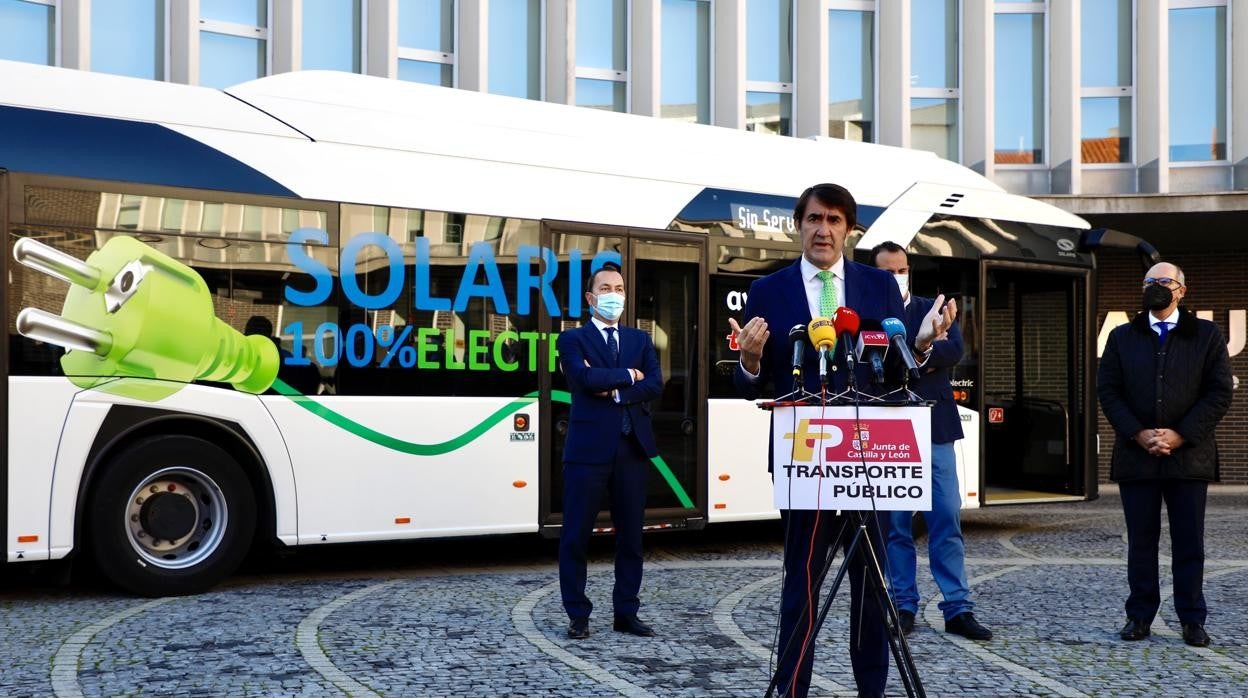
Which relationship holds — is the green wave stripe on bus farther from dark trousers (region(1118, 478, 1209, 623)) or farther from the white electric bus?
dark trousers (region(1118, 478, 1209, 623))

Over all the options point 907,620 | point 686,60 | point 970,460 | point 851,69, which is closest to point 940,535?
point 907,620

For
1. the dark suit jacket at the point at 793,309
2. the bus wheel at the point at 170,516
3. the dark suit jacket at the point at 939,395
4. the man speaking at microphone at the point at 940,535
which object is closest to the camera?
the dark suit jacket at the point at 793,309

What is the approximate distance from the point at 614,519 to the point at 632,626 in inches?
22.3

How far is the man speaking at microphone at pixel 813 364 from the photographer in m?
4.59

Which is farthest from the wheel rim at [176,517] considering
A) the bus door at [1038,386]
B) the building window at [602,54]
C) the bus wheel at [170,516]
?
the building window at [602,54]

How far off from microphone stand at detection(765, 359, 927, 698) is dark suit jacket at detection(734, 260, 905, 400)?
203 mm

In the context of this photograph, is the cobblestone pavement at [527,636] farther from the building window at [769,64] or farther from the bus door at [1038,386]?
the building window at [769,64]

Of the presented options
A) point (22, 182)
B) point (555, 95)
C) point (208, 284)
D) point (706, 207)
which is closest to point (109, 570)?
point (208, 284)

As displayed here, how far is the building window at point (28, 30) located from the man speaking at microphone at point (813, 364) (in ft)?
43.0

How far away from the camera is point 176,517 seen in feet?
27.1

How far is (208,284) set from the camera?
324 inches

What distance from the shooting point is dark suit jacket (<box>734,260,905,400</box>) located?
15.3 ft

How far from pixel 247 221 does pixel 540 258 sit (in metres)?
2.11

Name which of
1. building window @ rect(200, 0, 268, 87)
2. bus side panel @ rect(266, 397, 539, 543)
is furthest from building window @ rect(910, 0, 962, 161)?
bus side panel @ rect(266, 397, 539, 543)
